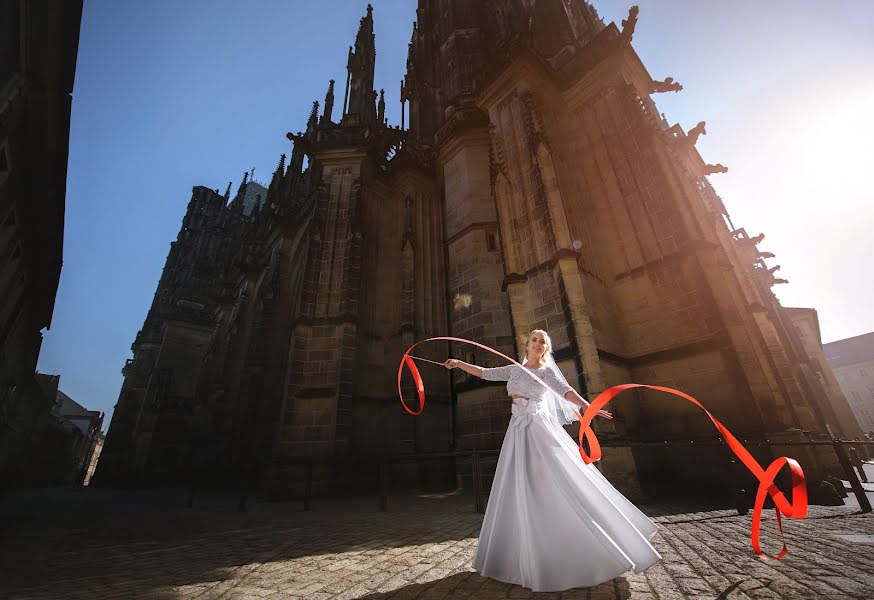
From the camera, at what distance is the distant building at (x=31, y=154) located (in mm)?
4766

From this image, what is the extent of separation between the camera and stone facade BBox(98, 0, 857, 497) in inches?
240

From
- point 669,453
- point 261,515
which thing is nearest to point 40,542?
point 261,515

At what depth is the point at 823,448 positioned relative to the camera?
17.8ft

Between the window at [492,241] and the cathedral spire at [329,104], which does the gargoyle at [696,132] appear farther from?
→ the cathedral spire at [329,104]

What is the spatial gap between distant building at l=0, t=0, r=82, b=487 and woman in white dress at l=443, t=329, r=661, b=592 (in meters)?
7.57

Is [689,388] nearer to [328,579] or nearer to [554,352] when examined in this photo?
[554,352]

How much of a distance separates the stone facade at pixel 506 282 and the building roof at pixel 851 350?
138 ft

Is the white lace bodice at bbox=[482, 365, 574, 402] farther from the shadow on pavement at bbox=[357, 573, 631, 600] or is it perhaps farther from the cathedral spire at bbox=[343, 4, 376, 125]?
the cathedral spire at bbox=[343, 4, 376, 125]

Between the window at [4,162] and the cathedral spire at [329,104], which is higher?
the cathedral spire at [329,104]

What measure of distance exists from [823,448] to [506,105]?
9.74 meters

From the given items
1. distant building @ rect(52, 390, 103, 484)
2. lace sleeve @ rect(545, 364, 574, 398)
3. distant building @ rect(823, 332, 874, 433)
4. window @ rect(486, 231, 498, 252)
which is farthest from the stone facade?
distant building @ rect(823, 332, 874, 433)

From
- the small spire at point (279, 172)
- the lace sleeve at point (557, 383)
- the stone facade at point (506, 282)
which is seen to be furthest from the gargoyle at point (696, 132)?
the small spire at point (279, 172)

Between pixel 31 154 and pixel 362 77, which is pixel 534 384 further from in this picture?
pixel 362 77

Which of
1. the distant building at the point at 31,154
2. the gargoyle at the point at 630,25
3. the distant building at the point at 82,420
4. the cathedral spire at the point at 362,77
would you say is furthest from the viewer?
the distant building at the point at 82,420
